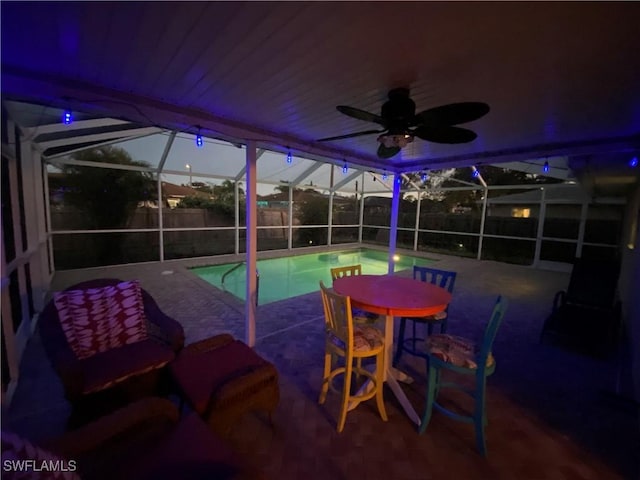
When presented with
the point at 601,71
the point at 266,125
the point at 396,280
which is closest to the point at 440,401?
the point at 396,280

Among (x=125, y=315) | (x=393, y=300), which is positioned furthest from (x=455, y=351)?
(x=125, y=315)

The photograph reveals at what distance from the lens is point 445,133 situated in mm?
2062

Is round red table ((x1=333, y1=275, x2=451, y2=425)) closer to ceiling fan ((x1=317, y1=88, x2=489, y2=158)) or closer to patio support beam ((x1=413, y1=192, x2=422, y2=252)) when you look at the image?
ceiling fan ((x1=317, y1=88, x2=489, y2=158))

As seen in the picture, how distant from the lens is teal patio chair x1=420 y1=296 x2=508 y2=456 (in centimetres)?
173

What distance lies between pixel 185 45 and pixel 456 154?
363 centimetres

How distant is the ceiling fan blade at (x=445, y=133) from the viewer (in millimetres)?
2006

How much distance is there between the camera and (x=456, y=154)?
12.9ft

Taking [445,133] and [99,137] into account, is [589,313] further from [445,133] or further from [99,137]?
[99,137]

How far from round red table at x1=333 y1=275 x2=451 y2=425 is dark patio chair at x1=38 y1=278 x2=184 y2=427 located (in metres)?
1.41

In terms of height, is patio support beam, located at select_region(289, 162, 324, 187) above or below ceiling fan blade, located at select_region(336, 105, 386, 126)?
above

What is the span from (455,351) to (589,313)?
310cm

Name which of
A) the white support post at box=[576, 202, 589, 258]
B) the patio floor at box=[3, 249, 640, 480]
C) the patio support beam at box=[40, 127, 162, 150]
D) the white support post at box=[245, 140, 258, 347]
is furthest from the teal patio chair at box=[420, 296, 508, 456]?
the white support post at box=[576, 202, 589, 258]

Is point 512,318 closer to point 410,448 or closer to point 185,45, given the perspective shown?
point 410,448

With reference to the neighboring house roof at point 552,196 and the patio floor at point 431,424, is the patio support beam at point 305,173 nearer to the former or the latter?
the patio floor at point 431,424
